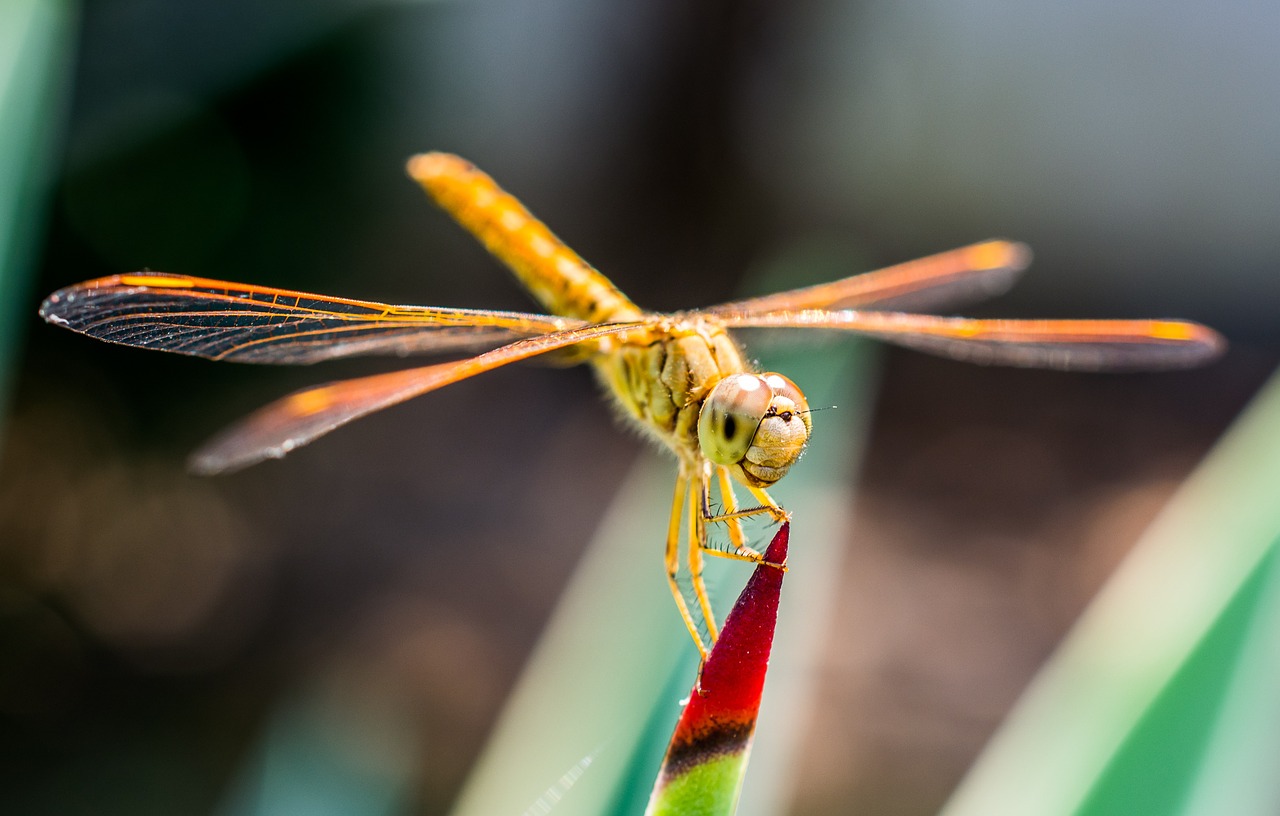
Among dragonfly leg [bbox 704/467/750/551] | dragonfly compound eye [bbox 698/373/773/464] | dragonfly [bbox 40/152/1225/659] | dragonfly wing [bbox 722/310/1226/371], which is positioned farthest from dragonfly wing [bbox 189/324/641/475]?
dragonfly wing [bbox 722/310/1226/371]

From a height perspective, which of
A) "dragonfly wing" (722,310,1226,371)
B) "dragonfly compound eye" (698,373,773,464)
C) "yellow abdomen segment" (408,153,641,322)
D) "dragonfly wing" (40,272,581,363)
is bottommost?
"dragonfly compound eye" (698,373,773,464)

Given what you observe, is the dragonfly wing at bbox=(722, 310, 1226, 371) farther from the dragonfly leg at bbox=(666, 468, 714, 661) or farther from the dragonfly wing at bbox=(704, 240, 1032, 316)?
the dragonfly leg at bbox=(666, 468, 714, 661)

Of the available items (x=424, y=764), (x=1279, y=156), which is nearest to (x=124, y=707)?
(x=424, y=764)

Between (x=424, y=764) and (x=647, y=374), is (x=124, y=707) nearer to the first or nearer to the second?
(x=424, y=764)

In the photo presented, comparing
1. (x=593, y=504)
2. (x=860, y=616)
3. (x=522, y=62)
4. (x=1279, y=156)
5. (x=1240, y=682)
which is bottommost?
(x=1240, y=682)

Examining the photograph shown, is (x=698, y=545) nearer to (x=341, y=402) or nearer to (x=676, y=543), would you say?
(x=676, y=543)

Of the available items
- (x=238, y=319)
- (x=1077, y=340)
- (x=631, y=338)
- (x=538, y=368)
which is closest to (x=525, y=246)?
(x=631, y=338)
